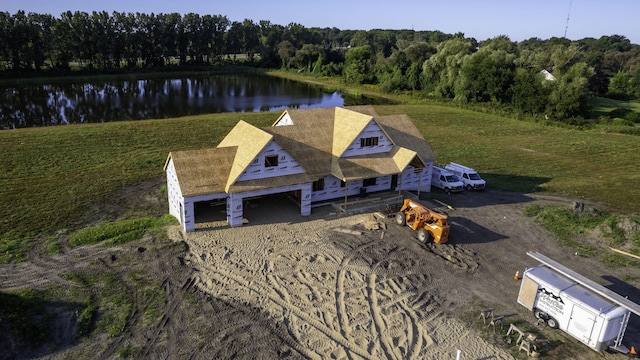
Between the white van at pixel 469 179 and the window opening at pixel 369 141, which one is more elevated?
the window opening at pixel 369 141

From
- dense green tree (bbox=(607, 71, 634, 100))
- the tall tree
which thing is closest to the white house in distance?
the tall tree

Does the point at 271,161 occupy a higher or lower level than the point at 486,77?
lower

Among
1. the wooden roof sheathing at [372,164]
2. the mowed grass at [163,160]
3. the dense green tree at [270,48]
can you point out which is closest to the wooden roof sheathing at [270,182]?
the wooden roof sheathing at [372,164]

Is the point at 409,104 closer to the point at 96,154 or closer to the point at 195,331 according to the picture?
the point at 96,154

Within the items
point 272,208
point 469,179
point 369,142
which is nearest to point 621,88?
point 469,179

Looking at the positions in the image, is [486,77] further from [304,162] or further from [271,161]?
[271,161]

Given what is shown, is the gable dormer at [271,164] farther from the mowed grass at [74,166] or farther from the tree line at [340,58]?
the tree line at [340,58]

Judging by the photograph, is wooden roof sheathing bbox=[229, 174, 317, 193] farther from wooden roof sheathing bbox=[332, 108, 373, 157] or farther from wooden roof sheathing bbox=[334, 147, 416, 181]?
wooden roof sheathing bbox=[332, 108, 373, 157]
